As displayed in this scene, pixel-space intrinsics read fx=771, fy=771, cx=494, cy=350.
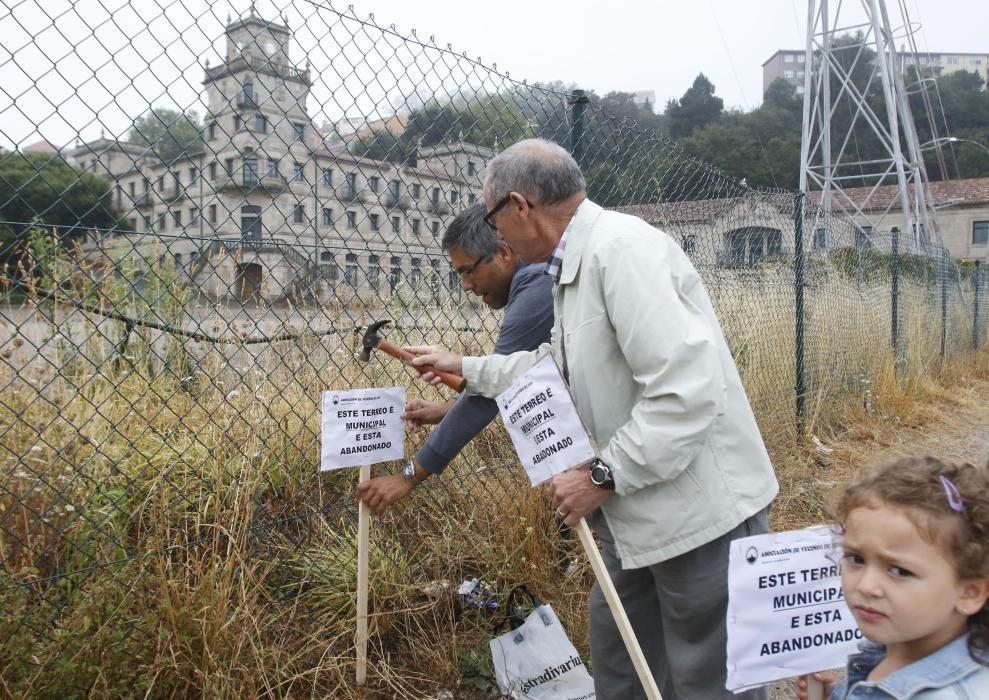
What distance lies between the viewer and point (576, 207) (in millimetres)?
2266

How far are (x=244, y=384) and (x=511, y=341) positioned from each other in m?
1.30

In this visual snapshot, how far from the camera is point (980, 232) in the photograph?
60781 mm

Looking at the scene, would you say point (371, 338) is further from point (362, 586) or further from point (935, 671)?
point (935, 671)

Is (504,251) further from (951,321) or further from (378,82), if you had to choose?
(951,321)

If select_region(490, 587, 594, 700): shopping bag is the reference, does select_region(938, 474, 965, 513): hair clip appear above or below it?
above

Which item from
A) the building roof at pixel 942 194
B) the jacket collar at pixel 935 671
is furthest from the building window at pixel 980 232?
the jacket collar at pixel 935 671

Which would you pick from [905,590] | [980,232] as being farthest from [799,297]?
[980,232]

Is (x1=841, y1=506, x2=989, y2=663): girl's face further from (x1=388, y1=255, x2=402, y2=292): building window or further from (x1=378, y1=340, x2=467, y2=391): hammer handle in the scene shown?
(x1=388, y1=255, x2=402, y2=292): building window

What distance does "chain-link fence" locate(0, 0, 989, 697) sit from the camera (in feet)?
8.11

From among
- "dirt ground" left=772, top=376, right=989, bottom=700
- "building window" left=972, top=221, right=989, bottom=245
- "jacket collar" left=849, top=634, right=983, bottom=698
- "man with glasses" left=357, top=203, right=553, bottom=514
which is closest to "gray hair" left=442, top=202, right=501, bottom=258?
"man with glasses" left=357, top=203, right=553, bottom=514

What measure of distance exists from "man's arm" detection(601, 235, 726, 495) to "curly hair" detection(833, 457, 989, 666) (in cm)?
42

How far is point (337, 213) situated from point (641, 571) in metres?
1.80

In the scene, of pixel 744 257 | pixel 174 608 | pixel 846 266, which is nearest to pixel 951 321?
pixel 846 266

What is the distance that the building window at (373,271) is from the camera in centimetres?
345
